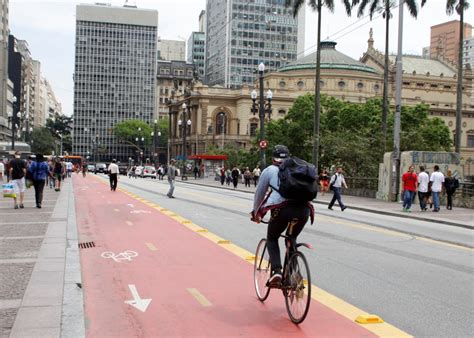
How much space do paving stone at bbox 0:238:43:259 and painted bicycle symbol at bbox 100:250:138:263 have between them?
46.1 inches

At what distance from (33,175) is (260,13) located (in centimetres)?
12906

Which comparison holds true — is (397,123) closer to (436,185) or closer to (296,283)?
(436,185)

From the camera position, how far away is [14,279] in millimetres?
7648

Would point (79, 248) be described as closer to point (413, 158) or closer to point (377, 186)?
point (413, 158)

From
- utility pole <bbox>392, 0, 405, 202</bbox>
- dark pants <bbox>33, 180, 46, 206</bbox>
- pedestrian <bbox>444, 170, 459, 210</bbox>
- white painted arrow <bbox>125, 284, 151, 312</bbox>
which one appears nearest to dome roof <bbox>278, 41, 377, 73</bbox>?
utility pole <bbox>392, 0, 405, 202</bbox>

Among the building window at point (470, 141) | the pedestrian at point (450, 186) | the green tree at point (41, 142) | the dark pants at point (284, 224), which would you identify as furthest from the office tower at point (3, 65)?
the dark pants at point (284, 224)

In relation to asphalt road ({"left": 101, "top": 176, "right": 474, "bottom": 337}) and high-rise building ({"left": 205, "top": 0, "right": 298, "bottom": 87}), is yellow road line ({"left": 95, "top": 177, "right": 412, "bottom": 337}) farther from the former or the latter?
high-rise building ({"left": 205, "top": 0, "right": 298, "bottom": 87})

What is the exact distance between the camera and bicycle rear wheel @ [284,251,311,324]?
567cm

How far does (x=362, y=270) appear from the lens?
893 centimetres

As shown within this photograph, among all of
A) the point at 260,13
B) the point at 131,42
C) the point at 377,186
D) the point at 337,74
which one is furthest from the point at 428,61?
the point at 377,186

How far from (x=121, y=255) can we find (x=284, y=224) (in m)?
4.73

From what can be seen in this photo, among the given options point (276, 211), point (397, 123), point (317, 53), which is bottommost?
point (276, 211)

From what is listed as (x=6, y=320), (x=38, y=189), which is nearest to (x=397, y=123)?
(x=38, y=189)

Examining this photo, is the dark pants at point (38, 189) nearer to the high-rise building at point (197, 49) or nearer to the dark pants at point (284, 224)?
the dark pants at point (284, 224)
